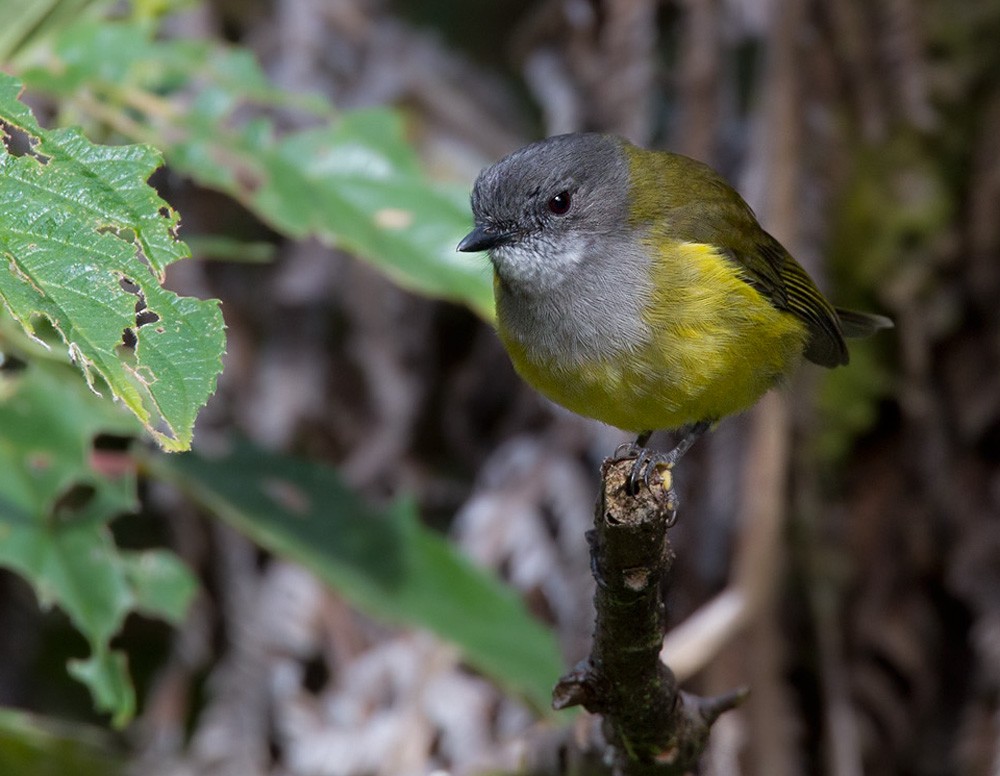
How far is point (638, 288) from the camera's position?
280 cm

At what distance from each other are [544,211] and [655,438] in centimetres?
120

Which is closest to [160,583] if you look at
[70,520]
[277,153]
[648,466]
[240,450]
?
[70,520]

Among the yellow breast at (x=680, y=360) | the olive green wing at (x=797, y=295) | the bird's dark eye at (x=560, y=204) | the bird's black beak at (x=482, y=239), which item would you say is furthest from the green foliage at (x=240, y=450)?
the olive green wing at (x=797, y=295)

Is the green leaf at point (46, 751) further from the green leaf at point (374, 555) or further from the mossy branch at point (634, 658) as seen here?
the mossy branch at point (634, 658)

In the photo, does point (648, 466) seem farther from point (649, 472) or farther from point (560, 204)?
point (560, 204)

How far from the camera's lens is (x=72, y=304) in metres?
1.66

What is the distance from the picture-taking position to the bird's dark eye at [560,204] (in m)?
3.12

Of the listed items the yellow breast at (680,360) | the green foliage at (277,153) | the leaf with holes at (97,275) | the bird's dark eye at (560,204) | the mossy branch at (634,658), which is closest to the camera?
the leaf with holes at (97,275)

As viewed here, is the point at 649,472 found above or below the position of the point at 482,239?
above

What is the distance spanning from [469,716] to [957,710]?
1.70 m

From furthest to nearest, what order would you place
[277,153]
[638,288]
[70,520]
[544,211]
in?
[277,153] < [544,211] < [70,520] < [638,288]

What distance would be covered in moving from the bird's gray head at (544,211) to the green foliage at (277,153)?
0.14 meters

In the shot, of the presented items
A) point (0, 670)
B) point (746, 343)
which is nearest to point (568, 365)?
point (746, 343)

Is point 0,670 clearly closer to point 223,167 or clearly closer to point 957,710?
point 223,167
